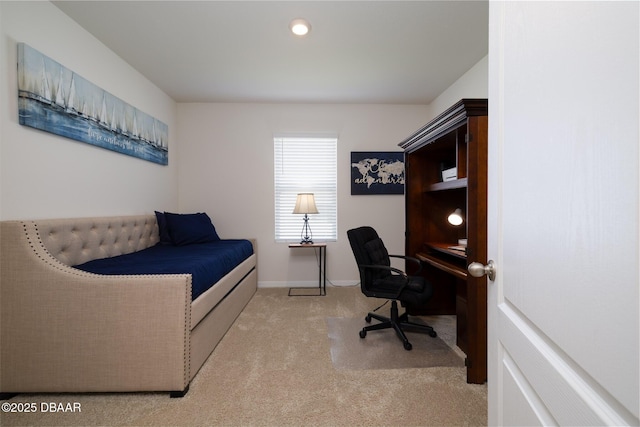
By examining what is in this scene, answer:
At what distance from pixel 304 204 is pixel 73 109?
2.37 metres

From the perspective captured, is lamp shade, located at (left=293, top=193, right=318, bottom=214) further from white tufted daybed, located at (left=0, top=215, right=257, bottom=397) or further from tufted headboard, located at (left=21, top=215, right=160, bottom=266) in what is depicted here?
white tufted daybed, located at (left=0, top=215, right=257, bottom=397)

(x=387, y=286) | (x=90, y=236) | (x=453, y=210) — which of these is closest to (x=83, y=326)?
(x=90, y=236)

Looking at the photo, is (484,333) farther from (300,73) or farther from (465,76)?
(300,73)

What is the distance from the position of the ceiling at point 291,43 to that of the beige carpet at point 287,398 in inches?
103

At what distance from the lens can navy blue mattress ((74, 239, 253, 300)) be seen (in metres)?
1.91

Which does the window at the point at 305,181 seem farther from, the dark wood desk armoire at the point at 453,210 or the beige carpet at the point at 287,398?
the beige carpet at the point at 287,398

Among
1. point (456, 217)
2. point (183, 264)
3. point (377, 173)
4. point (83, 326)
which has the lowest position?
point (83, 326)

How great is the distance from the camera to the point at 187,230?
10.8ft

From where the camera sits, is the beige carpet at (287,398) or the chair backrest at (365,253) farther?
the chair backrest at (365,253)

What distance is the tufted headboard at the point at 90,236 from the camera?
1886mm

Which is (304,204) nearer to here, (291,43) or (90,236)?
(291,43)

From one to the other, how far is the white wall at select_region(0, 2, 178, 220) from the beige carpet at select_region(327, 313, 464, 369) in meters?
2.37

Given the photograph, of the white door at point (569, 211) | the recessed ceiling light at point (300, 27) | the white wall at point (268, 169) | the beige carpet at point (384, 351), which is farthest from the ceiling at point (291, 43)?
the beige carpet at point (384, 351)

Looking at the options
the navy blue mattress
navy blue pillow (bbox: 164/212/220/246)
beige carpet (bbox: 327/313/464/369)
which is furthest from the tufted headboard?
beige carpet (bbox: 327/313/464/369)
